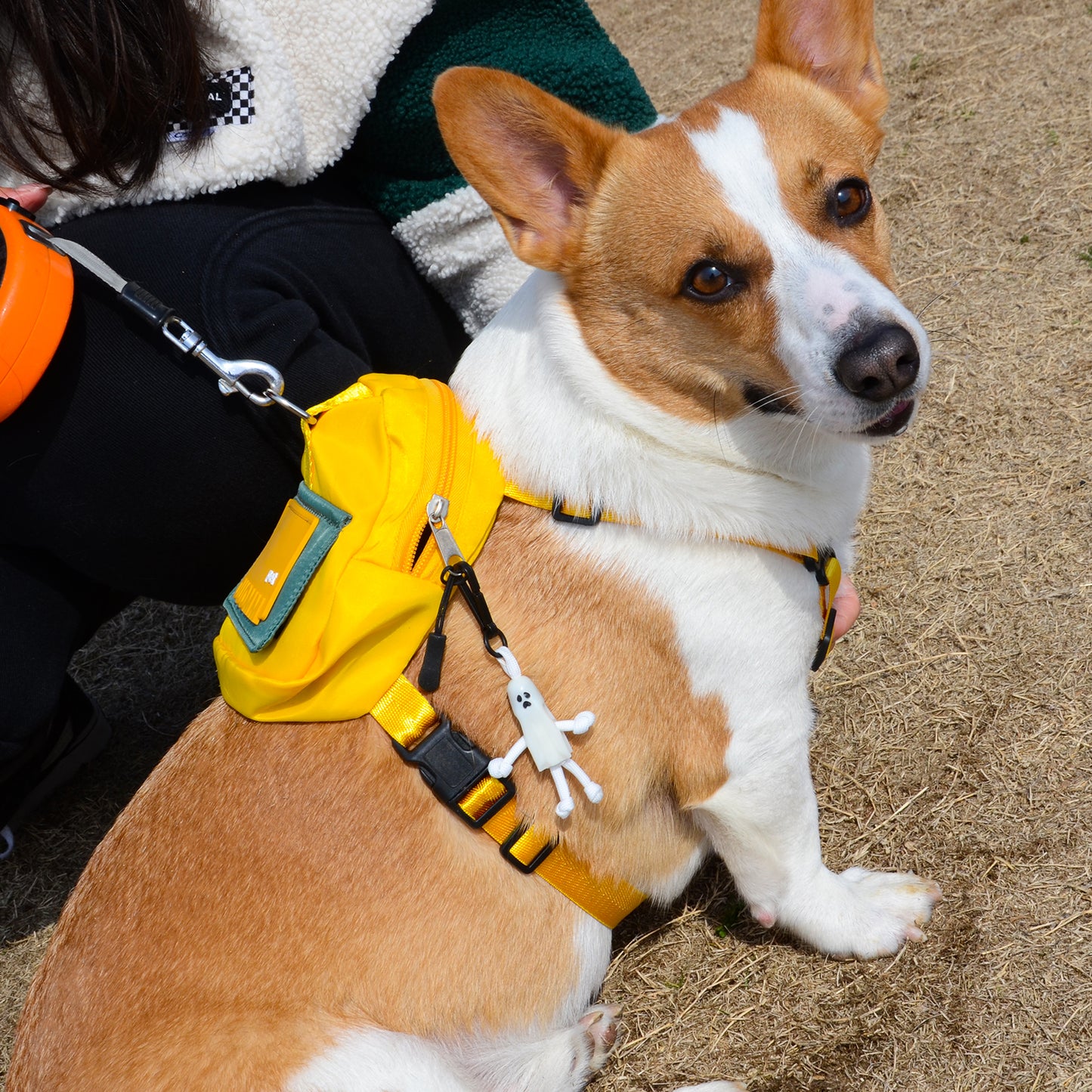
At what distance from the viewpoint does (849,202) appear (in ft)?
6.35

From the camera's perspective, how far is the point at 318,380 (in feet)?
7.38

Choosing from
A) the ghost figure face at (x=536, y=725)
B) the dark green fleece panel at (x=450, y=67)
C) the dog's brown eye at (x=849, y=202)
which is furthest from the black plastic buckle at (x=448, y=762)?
the dark green fleece panel at (x=450, y=67)

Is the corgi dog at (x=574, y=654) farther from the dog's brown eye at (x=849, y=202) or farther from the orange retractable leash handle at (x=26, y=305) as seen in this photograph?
the orange retractable leash handle at (x=26, y=305)

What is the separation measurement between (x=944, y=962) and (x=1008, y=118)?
3871 millimetres

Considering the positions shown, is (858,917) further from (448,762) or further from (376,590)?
(376,590)

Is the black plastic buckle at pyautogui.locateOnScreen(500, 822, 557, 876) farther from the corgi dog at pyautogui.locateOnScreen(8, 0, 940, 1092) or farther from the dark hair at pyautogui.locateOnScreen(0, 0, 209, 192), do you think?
the dark hair at pyautogui.locateOnScreen(0, 0, 209, 192)

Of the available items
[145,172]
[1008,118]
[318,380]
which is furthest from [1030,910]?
[1008,118]

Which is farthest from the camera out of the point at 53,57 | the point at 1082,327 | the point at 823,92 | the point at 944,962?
the point at 1082,327

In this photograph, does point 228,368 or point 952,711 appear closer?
point 228,368

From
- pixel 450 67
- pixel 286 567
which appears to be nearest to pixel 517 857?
pixel 286 567


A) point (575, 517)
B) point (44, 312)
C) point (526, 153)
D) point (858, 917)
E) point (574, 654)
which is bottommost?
point (858, 917)

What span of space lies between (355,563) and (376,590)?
8cm

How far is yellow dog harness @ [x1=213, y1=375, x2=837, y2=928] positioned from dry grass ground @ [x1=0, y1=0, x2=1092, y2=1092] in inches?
33.5

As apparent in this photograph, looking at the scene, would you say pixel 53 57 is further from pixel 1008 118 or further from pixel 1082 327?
pixel 1008 118
